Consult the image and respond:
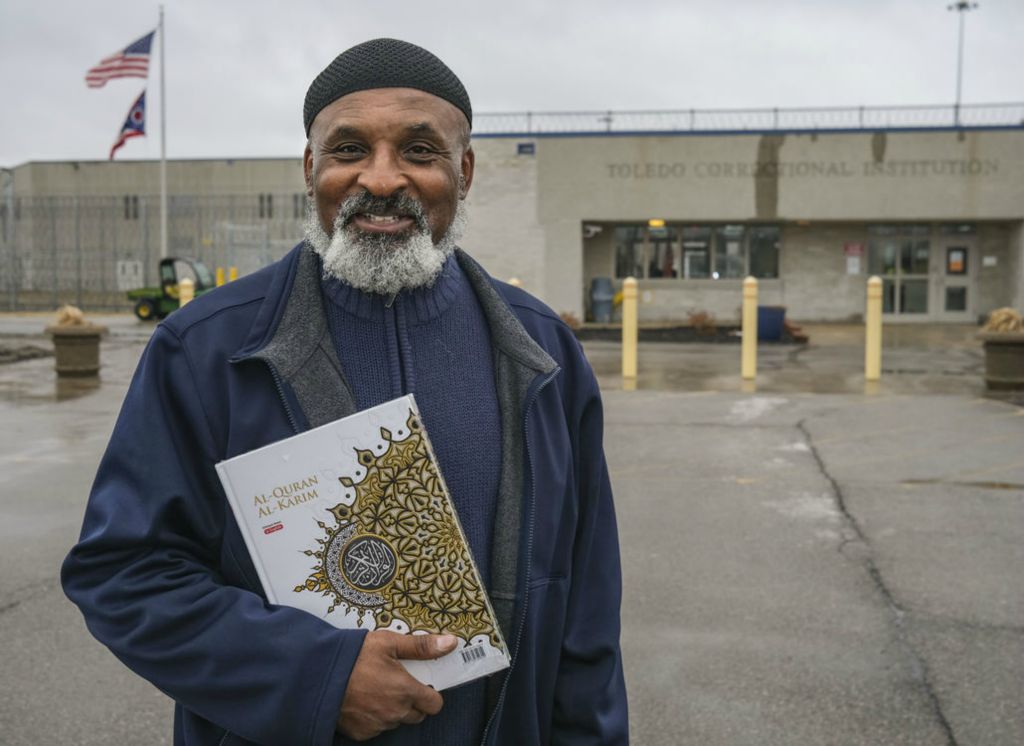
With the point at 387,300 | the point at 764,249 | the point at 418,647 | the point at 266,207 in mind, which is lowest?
the point at 418,647

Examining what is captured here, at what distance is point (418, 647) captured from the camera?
164 centimetres

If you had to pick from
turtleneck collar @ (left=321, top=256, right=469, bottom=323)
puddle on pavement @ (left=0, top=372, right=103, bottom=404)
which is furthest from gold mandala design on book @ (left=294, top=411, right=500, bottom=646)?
puddle on pavement @ (left=0, top=372, right=103, bottom=404)

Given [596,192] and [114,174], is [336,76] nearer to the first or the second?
[596,192]

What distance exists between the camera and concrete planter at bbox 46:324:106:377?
1362 cm

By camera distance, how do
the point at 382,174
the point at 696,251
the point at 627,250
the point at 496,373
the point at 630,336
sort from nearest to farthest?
the point at 382,174
the point at 496,373
the point at 630,336
the point at 696,251
the point at 627,250

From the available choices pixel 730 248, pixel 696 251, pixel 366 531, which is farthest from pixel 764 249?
pixel 366 531

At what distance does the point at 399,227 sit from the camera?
1.89m

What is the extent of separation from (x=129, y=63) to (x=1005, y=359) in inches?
906

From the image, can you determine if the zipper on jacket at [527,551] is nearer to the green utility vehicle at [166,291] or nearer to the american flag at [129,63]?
the green utility vehicle at [166,291]

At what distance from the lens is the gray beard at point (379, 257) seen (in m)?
1.86

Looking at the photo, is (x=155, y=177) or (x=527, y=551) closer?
(x=527, y=551)

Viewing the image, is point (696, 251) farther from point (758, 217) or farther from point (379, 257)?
point (379, 257)

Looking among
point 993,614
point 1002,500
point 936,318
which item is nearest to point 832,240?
point 936,318

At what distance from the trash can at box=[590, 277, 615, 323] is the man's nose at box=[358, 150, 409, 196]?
87.7 ft
